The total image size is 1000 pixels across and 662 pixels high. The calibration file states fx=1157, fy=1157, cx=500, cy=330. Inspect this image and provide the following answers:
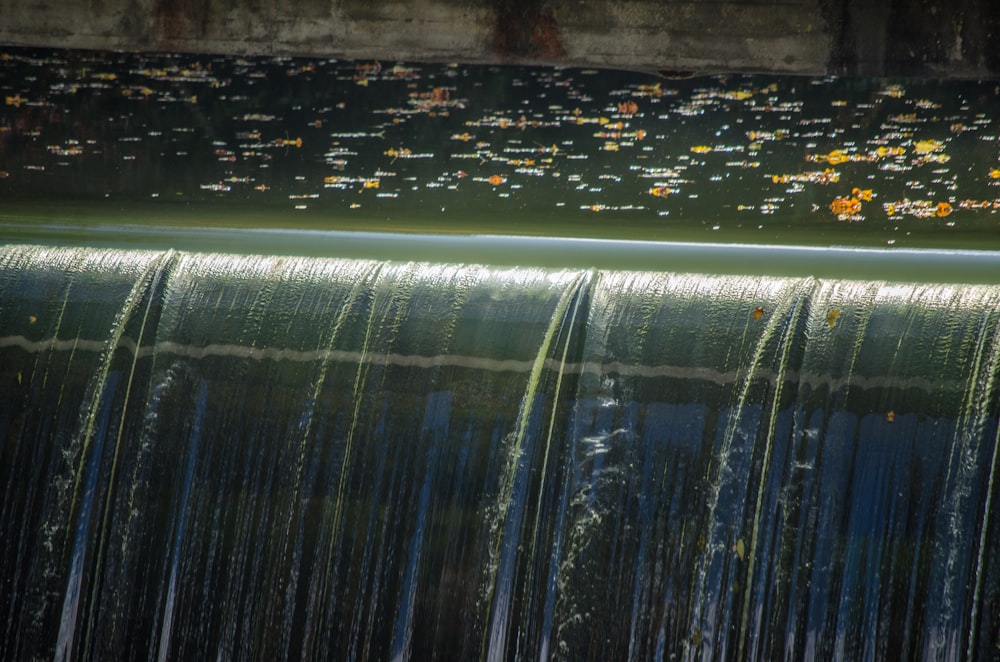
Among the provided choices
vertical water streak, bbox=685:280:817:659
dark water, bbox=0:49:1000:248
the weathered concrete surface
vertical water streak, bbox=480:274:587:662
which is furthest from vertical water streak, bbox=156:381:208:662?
the weathered concrete surface

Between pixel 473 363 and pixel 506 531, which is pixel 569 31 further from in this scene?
pixel 506 531

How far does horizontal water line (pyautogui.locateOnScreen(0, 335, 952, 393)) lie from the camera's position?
13.3 ft

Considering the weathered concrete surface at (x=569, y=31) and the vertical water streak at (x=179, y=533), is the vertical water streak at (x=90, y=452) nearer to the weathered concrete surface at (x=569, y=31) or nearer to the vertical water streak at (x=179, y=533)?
the vertical water streak at (x=179, y=533)

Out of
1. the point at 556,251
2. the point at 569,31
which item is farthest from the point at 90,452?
the point at 569,31

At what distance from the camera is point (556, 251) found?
17.2 feet

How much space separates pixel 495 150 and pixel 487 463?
12.8ft

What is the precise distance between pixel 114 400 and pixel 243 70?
19.1 feet

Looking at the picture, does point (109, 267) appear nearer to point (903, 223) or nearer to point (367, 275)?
point (367, 275)

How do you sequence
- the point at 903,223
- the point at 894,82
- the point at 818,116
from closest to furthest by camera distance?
the point at 903,223
the point at 818,116
the point at 894,82

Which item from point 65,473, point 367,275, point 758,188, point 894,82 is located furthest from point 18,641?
point 894,82

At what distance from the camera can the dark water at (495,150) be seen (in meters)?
6.21

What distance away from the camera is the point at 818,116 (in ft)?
27.6

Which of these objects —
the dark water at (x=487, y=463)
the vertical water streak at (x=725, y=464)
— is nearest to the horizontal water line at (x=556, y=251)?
the dark water at (x=487, y=463)

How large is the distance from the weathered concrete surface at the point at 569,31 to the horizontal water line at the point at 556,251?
469 centimetres
